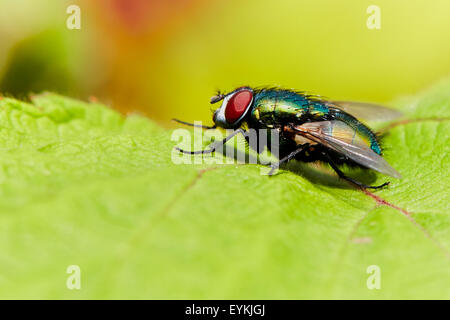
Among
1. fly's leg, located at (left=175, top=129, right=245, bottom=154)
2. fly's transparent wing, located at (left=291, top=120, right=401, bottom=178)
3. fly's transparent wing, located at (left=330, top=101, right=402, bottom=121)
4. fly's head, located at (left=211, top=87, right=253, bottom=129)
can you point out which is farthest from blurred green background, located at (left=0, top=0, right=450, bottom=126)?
fly's transparent wing, located at (left=291, top=120, right=401, bottom=178)

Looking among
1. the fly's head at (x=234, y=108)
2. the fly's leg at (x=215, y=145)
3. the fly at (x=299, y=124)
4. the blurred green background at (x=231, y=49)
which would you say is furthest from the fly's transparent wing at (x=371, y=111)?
the blurred green background at (x=231, y=49)

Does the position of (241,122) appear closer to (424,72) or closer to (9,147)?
→ (9,147)

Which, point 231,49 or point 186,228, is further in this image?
point 231,49

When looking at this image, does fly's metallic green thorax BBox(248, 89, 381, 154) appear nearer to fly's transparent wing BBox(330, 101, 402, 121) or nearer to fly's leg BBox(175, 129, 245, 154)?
fly's leg BBox(175, 129, 245, 154)

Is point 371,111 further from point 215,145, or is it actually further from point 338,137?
point 215,145

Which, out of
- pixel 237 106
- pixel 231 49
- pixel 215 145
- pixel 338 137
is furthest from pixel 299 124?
pixel 231 49

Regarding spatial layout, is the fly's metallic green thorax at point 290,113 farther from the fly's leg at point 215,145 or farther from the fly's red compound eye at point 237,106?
the fly's leg at point 215,145
